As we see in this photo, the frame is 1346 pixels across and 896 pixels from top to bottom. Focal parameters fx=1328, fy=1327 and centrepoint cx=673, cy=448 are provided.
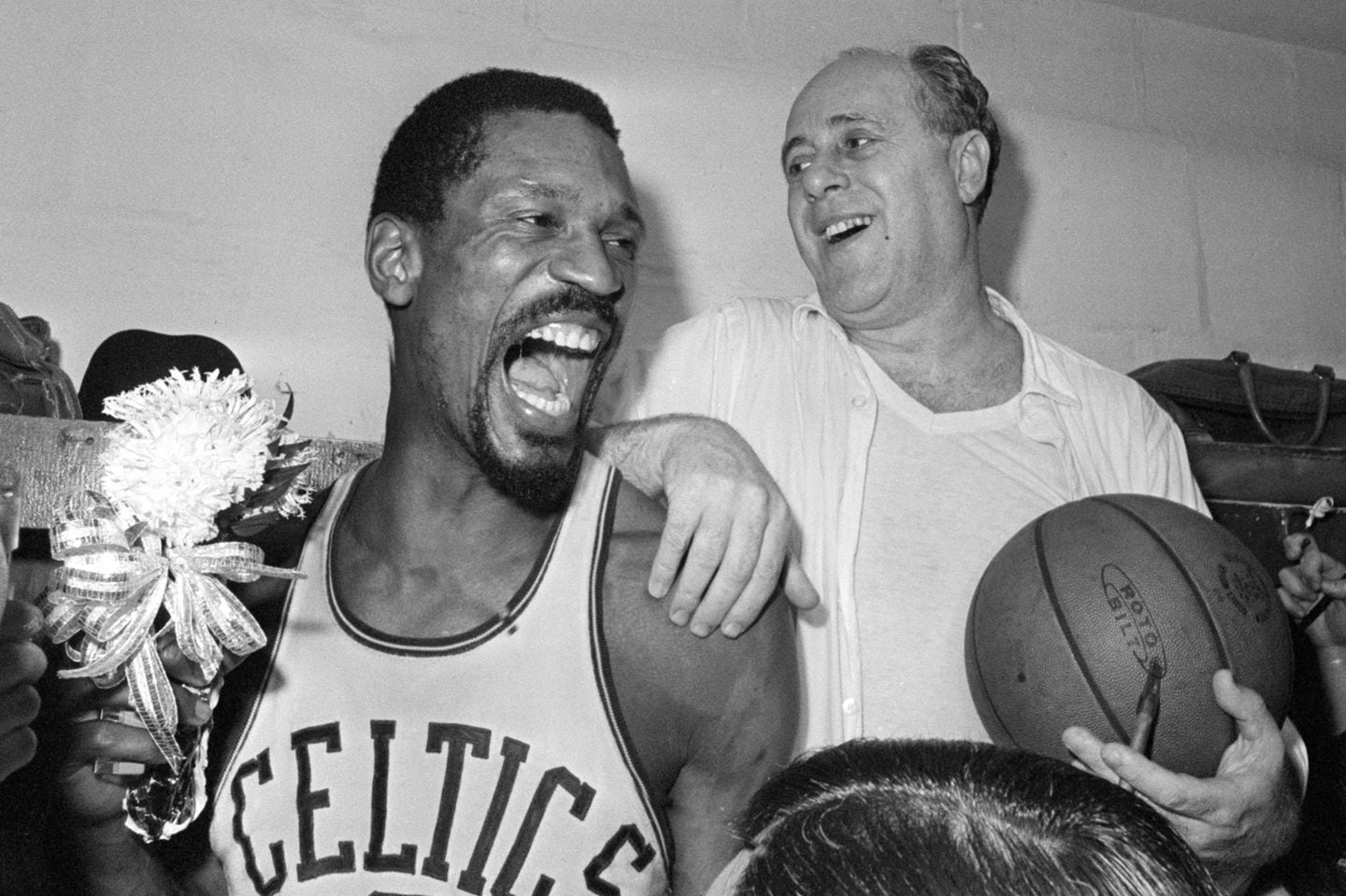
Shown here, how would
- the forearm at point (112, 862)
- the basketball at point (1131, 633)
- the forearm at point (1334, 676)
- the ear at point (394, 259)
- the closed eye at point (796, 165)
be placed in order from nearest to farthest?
the forearm at point (112, 862) < the basketball at point (1131, 633) < the ear at point (394, 259) < the closed eye at point (796, 165) < the forearm at point (1334, 676)

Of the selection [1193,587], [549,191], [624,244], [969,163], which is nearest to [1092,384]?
[969,163]

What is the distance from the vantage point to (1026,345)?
2066 millimetres

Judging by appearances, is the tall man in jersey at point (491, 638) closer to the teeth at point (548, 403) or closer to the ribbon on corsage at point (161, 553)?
the teeth at point (548, 403)

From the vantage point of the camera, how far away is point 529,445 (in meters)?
1.42

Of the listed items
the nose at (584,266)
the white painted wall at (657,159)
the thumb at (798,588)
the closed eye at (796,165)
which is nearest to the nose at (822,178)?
the closed eye at (796,165)

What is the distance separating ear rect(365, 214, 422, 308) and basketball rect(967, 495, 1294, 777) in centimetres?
76

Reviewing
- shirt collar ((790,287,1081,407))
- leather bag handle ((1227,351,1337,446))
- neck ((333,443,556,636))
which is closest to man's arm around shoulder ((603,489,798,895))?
neck ((333,443,556,636))

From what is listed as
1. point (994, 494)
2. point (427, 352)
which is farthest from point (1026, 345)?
point (427, 352)

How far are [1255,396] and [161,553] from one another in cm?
214

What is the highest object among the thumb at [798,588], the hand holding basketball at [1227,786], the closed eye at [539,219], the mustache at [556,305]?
the closed eye at [539,219]

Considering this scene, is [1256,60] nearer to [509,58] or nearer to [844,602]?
[509,58]

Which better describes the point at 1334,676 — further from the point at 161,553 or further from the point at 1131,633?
the point at 161,553

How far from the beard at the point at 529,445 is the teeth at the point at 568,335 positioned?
0.06ft

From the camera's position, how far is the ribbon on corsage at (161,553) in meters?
1.09
